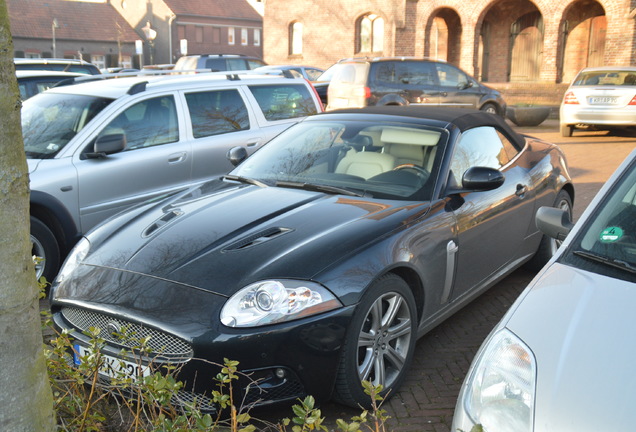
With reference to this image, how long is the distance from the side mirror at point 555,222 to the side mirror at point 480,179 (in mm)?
837

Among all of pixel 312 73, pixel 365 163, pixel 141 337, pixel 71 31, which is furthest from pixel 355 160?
pixel 71 31

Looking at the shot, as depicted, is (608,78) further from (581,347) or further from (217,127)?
(581,347)

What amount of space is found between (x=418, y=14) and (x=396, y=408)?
26.0 meters

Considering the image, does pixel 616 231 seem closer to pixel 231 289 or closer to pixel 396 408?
pixel 396 408

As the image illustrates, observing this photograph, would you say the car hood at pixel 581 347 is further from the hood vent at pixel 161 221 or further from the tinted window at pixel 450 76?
the tinted window at pixel 450 76

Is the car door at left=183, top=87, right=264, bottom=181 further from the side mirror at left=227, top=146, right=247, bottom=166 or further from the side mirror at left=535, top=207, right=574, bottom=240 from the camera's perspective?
the side mirror at left=535, top=207, right=574, bottom=240

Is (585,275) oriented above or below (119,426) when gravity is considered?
above

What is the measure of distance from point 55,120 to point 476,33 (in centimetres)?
2291

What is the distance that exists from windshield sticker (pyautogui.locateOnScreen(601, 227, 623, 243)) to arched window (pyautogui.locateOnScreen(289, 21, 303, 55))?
31955mm

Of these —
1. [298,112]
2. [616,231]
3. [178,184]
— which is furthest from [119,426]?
[298,112]

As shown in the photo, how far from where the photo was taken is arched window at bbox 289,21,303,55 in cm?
3372

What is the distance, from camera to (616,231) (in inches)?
115

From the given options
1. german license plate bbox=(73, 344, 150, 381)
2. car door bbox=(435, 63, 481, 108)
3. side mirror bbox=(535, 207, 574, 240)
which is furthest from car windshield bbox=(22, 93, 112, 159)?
car door bbox=(435, 63, 481, 108)

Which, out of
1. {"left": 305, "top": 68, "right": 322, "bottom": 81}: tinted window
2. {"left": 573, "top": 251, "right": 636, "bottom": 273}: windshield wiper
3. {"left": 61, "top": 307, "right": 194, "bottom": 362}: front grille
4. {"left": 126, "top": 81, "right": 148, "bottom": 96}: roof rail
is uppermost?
{"left": 305, "top": 68, "right": 322, "bottom": 81}: tinted window
